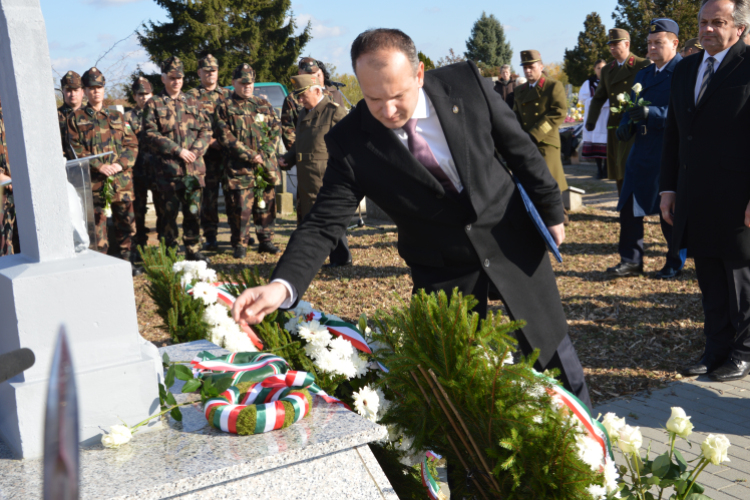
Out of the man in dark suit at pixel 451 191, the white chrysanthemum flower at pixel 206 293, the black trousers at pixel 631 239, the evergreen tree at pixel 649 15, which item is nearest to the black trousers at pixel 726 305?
the man in dark suit at pixel 451 191

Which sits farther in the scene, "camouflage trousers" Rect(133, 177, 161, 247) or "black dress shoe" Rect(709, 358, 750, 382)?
"camouflage trousers" Rect(133, 177, 161, 247)

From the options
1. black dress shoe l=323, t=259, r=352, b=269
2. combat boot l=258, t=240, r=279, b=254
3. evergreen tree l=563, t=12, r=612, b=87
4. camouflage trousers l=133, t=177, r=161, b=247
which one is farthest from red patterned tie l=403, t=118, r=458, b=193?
evergreen tree l=563, t=12, r=612, b=87

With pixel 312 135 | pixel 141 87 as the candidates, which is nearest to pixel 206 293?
pixel 312 135

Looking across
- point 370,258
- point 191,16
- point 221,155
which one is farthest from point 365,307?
point 191,16

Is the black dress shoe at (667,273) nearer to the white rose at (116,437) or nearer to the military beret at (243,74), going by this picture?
the military beret at (243,74)

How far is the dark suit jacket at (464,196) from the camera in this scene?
2627mm

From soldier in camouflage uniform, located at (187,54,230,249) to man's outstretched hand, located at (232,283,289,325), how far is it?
6967 mm

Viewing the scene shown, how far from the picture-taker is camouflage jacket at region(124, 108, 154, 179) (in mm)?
8305

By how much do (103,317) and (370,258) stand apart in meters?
6.45

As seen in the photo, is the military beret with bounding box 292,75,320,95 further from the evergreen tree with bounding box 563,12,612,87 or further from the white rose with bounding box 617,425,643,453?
the evergreen tree with bounding box 563,12,612,87

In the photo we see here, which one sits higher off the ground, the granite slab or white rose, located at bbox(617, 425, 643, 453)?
white rose, located at bbox(617, 425, 643, 453)

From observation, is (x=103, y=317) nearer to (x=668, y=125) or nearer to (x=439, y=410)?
(x=439, y=410)

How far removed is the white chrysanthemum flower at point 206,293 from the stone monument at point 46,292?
1379 millimetres

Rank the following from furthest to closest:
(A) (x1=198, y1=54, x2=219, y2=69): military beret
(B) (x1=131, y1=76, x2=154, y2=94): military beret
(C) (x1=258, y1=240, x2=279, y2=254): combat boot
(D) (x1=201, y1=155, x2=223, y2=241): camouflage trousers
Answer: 1. (B) (x1=131, y1=76, x2=154, y2=94): military beret
2. (D) (x1=201, y1=155, x2=223, y2=241): camouflage trousers
3. (C) (x1=258, y1=240, x2=279, y2=254): combat boot
4. (A) (x1=198, y1=54, x2=219, y2=69): military beret
